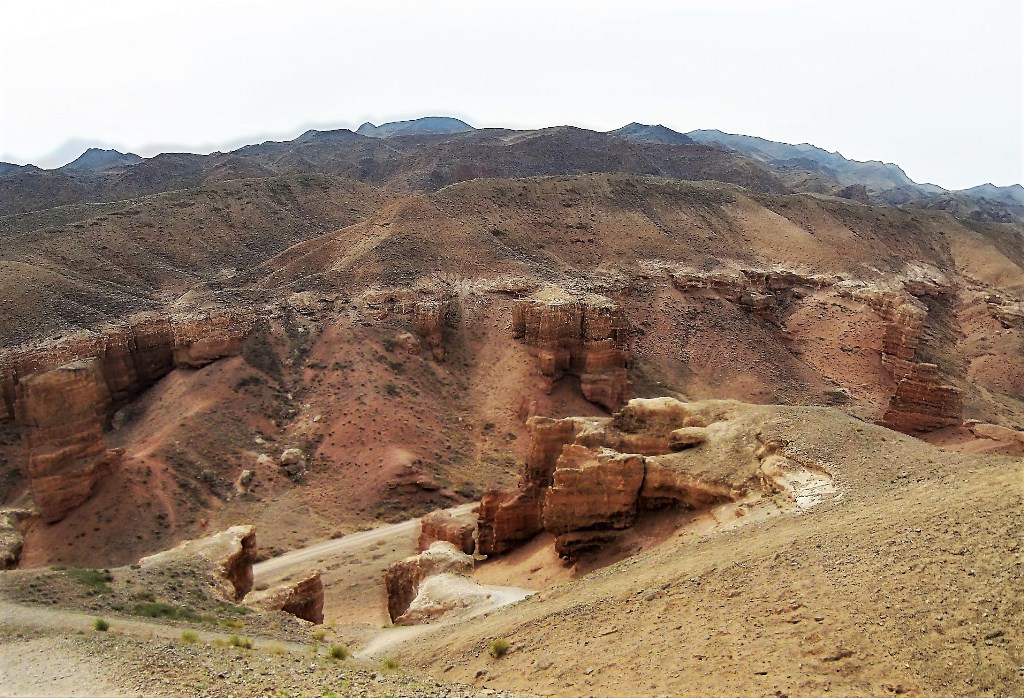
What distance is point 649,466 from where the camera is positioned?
20.4 m

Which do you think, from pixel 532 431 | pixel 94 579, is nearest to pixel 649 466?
pixel 532 431

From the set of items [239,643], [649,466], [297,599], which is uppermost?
[649,466]

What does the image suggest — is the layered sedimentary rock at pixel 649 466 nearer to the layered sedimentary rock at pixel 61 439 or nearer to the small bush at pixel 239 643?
the small bush at pixel 239 643

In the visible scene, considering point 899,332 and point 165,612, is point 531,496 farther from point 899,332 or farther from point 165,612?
point 899,332

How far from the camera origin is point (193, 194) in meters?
68.1

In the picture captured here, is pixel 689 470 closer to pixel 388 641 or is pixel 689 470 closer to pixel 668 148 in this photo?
pixel 388 641

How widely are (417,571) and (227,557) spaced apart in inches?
271

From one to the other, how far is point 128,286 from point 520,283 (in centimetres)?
3022

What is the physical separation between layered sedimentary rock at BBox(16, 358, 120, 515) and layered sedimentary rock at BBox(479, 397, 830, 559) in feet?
75.3

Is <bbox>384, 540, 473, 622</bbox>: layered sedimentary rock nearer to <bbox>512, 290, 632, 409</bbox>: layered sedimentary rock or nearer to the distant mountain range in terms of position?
<bbox>512, 290, 632, 409</bbox>: layered sedimentary rock

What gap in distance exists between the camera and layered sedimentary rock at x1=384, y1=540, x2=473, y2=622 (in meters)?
24.9

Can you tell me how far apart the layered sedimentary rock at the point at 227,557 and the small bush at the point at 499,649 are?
12.2 m

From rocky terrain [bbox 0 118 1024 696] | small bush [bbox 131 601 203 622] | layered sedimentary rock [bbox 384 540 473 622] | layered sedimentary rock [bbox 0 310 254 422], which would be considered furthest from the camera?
layered sedimentary rock [bbox 0 310 254 422]

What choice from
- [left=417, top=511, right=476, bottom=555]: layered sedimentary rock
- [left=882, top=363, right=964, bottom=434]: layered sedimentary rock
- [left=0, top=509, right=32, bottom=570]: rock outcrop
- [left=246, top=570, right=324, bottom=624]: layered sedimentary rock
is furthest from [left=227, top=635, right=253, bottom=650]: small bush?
[left=882, top=363, right=964, bottom=434]: layered sedimentary rock
